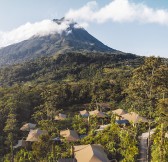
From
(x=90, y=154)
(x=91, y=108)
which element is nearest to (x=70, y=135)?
(x=90, y=154)

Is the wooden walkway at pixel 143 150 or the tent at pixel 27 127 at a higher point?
the tent at pixel 27 127

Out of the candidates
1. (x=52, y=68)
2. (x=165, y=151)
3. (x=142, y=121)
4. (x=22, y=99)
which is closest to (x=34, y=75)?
(x=52, y=68)

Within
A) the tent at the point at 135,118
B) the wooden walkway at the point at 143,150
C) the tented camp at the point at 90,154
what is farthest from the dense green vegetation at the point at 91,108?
the tented camp at the point at 90,154

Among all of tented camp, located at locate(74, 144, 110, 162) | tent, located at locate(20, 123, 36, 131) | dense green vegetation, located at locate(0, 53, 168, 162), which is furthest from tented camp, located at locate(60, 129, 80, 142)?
tent, located at locate(20, 123, 36, 131)

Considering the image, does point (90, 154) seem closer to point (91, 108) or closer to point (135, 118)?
point (135, 118)

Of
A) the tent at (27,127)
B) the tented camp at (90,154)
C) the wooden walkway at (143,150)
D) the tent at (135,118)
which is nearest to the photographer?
the tented camp at (90,154)

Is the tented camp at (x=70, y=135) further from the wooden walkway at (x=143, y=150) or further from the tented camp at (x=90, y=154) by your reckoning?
the wooden walkway at (x=143, y=150)

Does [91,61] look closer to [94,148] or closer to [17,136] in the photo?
[17,136]

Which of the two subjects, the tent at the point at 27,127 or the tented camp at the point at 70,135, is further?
the tent at the point at 27,127
